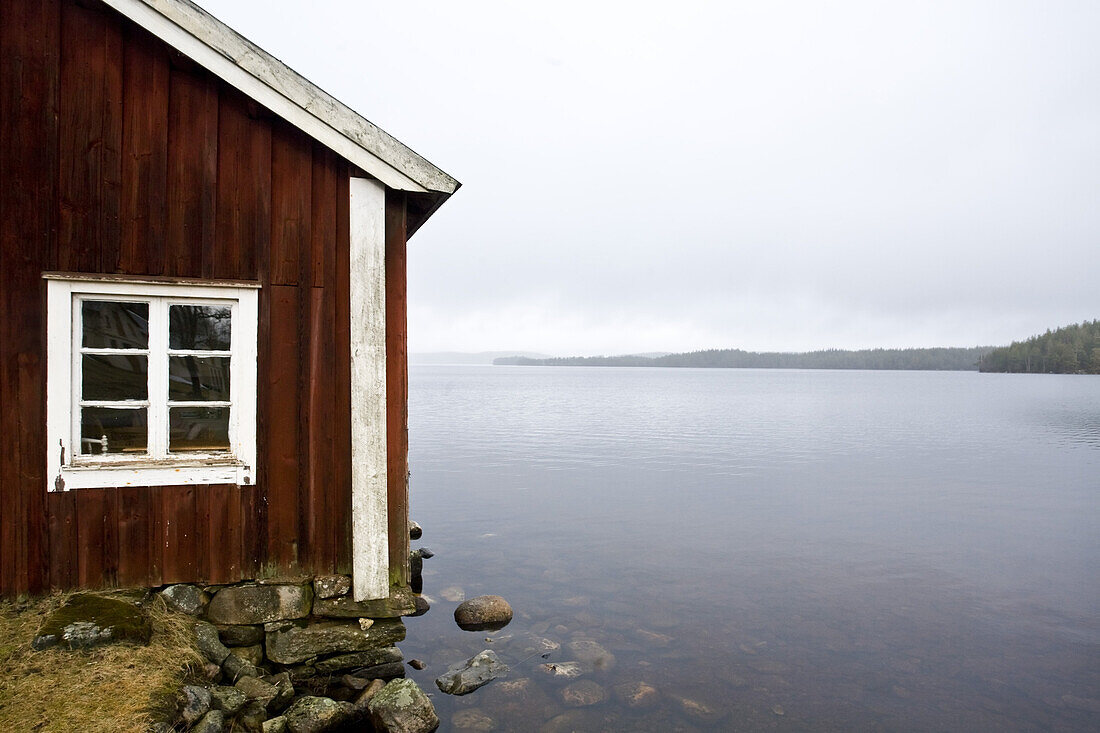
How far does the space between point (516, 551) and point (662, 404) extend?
51.1 metres

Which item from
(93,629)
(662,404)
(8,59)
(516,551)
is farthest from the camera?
(662,404)

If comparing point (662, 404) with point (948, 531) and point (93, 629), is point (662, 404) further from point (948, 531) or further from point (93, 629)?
point (93, 629)

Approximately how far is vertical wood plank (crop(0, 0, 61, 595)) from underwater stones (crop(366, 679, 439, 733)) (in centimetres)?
299

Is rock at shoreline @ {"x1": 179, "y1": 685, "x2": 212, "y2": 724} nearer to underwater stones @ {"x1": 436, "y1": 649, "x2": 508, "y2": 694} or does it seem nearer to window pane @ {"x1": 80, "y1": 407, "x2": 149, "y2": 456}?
window pane @ {"x1": 80, "y1": 407, "x2": 149, "y2": 456}

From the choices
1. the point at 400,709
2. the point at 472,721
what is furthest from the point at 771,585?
the point at 400,709

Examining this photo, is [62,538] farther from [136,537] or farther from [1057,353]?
[1057,353]

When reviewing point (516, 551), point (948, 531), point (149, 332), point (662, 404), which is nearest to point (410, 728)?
point (149, 332)

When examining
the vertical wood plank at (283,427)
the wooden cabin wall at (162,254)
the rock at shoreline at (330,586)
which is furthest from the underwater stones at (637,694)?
the vertical wood plank at (283,427)

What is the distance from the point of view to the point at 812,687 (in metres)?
8.16

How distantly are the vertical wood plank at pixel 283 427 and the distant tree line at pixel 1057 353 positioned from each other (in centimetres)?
16510

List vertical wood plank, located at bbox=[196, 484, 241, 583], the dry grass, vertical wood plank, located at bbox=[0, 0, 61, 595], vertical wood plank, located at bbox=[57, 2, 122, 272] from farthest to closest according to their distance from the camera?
vertical wood plank, located at bbox=[196, 484, 241, 583] < vertical wood plank, located at bbox=[57, 2, 122, 272] < vertical wood plank, located at bbox=[0, 0, 61, 595] < the dry grass

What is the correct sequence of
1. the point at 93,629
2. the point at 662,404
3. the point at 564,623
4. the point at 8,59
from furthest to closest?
the point at 662,404
the point at 564,623
the point at 8,59
the point at 93,629

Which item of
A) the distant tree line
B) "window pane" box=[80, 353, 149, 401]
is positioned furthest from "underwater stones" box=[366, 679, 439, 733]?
the distant tree line

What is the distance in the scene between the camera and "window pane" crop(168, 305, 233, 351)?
5914 mm
